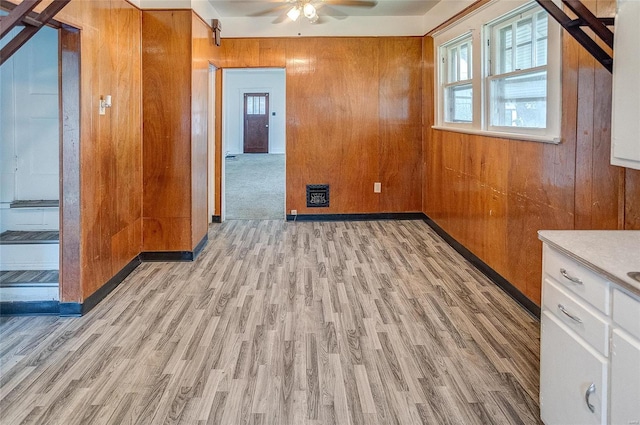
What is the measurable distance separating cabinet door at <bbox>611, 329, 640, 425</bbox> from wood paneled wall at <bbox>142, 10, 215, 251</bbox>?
3.91 metres

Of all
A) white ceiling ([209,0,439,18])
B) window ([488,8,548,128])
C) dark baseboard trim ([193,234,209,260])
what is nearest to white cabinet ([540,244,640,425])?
window ([488,8,548,128])

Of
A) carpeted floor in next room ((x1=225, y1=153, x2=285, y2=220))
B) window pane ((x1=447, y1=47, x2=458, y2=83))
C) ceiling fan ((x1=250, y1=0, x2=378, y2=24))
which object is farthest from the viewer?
carpeted floor in next room ((x1=225, y1=153, x2=285, y2=220))

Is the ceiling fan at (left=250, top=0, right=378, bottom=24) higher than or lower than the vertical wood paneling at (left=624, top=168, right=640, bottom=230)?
higher

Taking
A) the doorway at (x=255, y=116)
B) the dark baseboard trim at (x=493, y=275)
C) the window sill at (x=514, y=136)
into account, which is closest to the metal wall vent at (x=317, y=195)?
the dark baseboard trim at (x=493, y=275)

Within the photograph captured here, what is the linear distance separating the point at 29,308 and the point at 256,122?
13.5 meters

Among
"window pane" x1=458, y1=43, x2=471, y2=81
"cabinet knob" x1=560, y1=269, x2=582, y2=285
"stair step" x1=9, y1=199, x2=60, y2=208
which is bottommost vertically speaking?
"cabinet knob" x1=560, y1=269, x2=582, y2=285

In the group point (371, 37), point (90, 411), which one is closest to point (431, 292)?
point (90, 411)

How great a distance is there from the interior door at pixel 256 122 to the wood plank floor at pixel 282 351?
12.3 meters

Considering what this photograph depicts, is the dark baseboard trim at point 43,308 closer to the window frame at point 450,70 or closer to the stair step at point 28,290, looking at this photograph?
the stair step at point 28,290

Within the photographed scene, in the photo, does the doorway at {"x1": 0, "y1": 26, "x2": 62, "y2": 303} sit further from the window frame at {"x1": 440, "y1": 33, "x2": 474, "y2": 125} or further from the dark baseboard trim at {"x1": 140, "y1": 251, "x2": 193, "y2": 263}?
the window frame at {"x1": 440, "y1": 33, "x2": 474, "y2": 125}

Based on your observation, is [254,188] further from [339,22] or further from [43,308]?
[43,308]

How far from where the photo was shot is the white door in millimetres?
3877

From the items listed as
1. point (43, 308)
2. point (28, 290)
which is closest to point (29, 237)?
point (28, 290)

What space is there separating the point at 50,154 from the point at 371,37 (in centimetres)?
421
